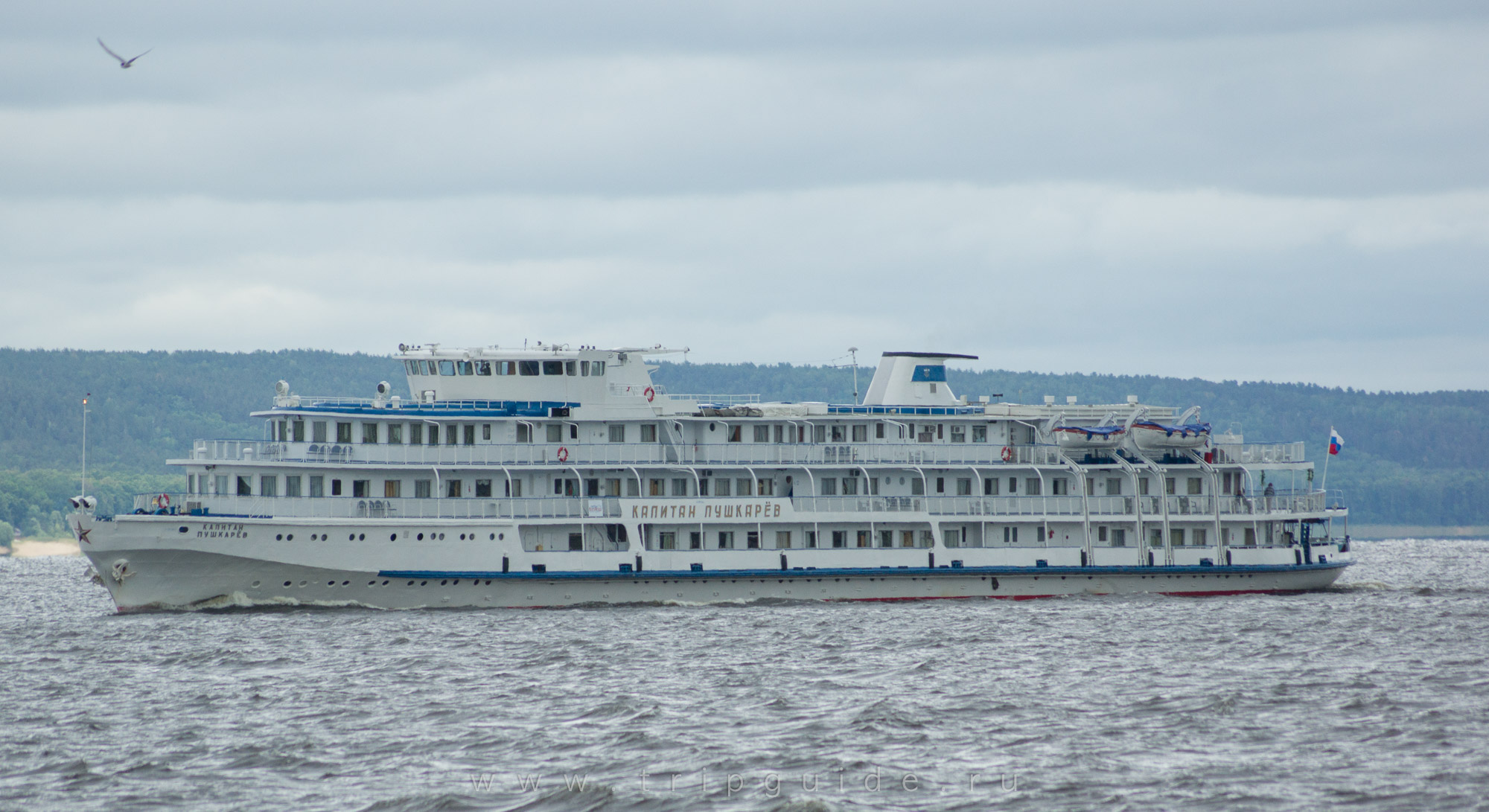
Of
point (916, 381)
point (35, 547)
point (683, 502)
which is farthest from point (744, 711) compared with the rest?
point (35, 547)

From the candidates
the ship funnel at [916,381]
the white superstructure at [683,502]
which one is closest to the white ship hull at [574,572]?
the white superstructure at [683,502]

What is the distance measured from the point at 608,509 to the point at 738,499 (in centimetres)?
408

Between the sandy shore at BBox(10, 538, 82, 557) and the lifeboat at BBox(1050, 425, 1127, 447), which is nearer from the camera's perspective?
the lifeboat at BBox(1050, 425, 1127, 447)

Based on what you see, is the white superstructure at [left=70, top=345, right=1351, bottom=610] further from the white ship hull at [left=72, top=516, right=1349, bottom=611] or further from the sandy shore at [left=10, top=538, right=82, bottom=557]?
the sandy shore at [left=10, top=538, right=82, bottom=557]

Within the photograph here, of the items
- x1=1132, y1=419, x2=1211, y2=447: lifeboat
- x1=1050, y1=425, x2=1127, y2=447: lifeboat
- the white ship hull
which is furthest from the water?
x1=1132, y1=419, x2=1211, y2=447: lifeboat

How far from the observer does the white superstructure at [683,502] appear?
151ft

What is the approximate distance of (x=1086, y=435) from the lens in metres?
53.2

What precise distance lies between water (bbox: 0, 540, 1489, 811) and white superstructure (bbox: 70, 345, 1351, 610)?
1873 millimetres

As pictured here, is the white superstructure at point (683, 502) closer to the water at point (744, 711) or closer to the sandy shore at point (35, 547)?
the water at point (744, 711)

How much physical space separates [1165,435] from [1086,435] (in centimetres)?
296

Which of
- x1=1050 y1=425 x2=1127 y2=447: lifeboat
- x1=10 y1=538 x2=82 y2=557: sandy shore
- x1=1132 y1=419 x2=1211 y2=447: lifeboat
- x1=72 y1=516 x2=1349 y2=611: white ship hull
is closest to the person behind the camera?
x1=72 y1=516 x2=1349 y2=611: white ship hull

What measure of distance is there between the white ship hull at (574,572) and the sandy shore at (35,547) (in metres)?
113

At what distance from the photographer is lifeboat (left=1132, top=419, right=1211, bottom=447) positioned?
5403 cm

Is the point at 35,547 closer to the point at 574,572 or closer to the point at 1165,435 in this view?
the point at 574,572
